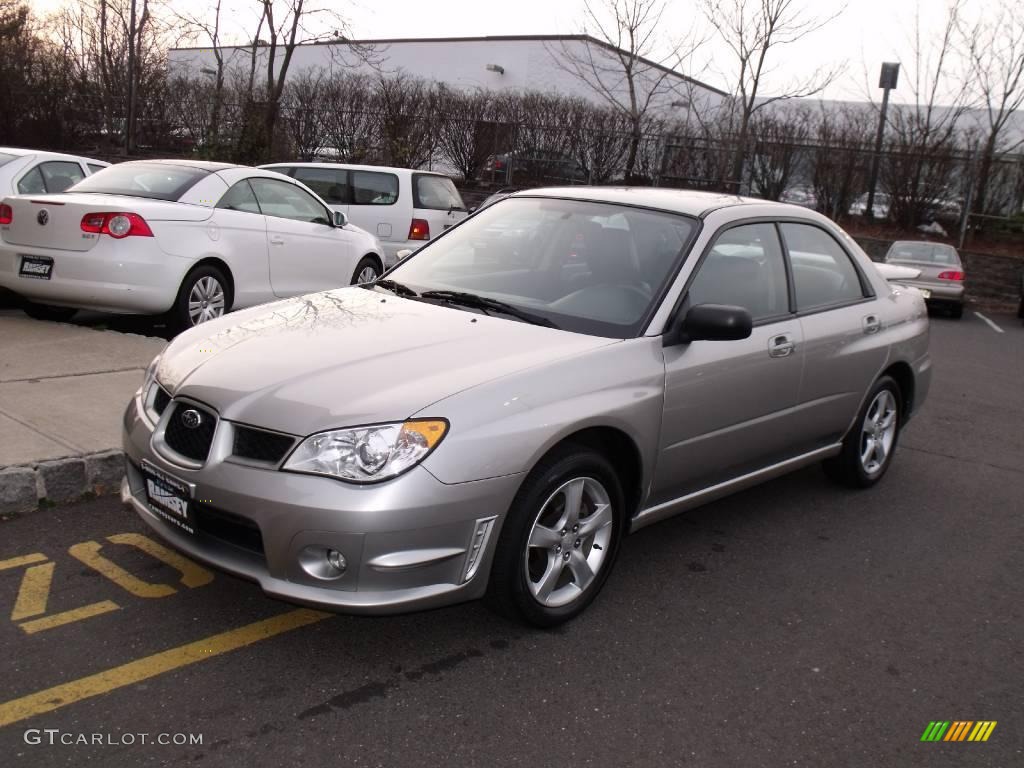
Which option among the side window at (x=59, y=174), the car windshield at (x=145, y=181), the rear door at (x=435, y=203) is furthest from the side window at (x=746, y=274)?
the side window at (x=59, y=174)

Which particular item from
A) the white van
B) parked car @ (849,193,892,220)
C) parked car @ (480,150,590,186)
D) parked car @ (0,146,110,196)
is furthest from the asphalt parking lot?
parked car @ (849,193,892,220)

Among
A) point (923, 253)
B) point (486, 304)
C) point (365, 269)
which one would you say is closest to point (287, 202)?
point (365, 269)

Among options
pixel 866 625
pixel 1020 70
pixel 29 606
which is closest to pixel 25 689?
pixel 29 606

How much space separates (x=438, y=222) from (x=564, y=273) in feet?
30.1

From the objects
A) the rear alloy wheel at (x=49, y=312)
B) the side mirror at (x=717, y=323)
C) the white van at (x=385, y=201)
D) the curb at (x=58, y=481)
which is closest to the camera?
the side mirror at (x=717, y=323)

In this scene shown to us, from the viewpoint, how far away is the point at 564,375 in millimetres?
3625

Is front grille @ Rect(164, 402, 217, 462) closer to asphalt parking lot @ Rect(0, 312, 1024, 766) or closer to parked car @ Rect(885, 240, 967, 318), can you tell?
asphalt parking lot @ Rect(0, 312, 1024, 766)

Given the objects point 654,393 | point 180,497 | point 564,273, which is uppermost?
point 564,273

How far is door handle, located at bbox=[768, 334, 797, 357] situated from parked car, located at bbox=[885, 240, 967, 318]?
43.2ft

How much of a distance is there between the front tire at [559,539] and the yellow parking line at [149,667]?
0.82 m

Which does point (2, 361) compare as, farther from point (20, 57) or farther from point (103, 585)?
point (20, 57)

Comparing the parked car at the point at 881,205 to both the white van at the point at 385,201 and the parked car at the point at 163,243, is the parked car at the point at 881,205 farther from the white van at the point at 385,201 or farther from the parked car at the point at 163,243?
the parked car at the point at 163,243

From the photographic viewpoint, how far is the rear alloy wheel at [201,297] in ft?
26.6

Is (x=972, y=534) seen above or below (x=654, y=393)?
below
